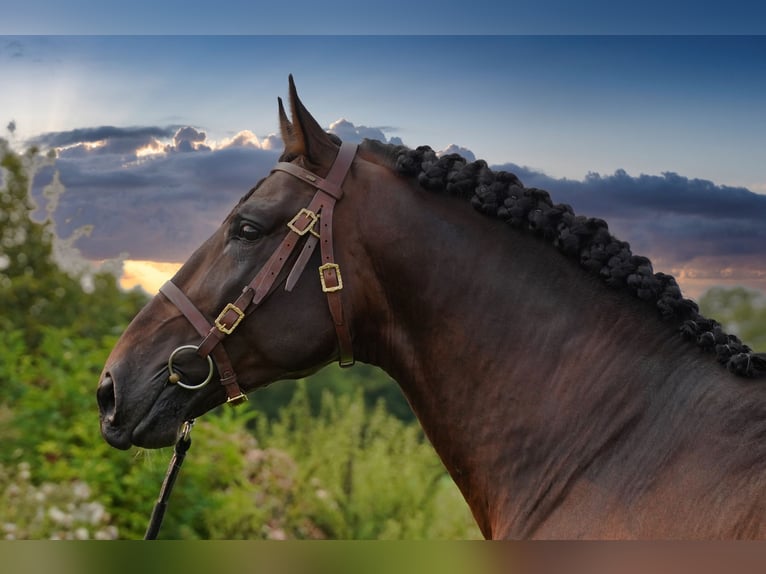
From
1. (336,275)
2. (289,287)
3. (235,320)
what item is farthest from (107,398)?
(336,275)

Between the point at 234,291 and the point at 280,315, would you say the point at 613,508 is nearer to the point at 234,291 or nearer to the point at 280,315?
the point at 280,315

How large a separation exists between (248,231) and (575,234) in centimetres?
123

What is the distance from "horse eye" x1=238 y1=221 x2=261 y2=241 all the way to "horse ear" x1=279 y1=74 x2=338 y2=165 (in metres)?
0.36

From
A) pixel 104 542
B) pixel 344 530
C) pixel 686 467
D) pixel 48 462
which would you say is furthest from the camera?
pixel 344 530

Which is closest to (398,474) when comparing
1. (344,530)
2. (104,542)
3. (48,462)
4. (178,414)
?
(344,530)

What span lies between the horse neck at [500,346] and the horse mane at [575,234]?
55 mm

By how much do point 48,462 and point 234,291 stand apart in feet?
17.1

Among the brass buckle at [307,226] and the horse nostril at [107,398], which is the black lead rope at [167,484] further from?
the brass buckle at [307,226]

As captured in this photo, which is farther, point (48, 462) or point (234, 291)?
point (48, 462)

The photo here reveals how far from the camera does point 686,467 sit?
276 centimetres

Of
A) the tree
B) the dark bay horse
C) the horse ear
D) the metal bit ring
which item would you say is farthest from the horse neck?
the tree

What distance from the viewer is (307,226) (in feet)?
10.4

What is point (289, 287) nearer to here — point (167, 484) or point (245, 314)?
point (245, 314)

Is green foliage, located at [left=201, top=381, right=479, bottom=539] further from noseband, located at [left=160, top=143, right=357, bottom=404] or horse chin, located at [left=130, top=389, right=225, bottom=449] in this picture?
noseband, located at [left=160, top=143, right=357, bottom=404]
